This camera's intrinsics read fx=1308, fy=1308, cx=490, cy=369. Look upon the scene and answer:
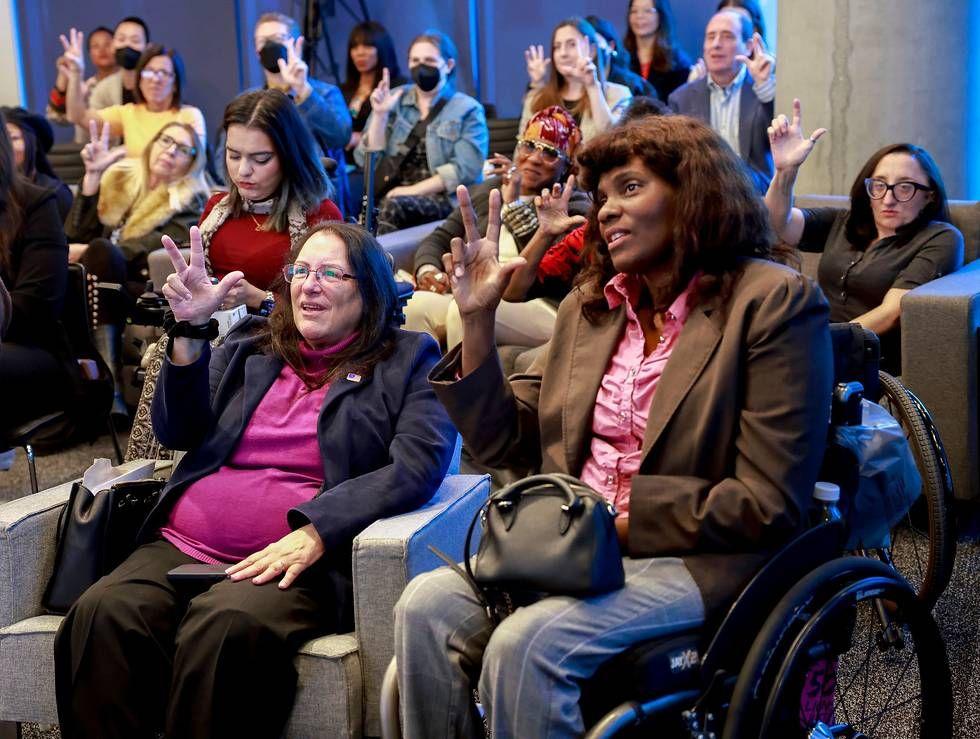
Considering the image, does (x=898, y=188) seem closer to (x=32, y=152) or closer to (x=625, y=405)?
(x=625, y=405)

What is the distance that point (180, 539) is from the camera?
8.52 feet

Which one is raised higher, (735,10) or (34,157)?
(735,10)

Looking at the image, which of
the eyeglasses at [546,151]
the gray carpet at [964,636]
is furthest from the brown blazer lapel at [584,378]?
the eyeglasses at [546,151]

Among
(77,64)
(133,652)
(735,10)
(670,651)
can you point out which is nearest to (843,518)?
(670,651)

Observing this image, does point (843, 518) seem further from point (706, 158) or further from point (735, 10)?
point (735, 10)

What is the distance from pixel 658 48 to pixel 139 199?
2756mm

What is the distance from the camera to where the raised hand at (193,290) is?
2.56m

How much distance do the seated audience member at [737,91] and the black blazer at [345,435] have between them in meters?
2.78

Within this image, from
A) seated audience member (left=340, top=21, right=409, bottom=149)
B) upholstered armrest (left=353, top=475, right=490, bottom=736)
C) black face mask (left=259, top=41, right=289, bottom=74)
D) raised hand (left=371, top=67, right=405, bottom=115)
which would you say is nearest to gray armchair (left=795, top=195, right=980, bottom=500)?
upholstered armrest (left=353, top=475, right=490, bottom=736)

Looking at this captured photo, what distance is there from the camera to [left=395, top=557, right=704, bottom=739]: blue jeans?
1.86m

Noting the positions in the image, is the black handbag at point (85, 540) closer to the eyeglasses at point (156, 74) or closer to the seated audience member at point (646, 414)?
the seated audience member at point (646, 414)

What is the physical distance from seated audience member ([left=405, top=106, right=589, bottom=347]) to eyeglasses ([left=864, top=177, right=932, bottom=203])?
2.93 feet

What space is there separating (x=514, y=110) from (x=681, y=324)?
7.54 metres

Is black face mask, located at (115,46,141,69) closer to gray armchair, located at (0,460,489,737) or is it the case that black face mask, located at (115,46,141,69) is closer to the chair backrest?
the chair backrest
